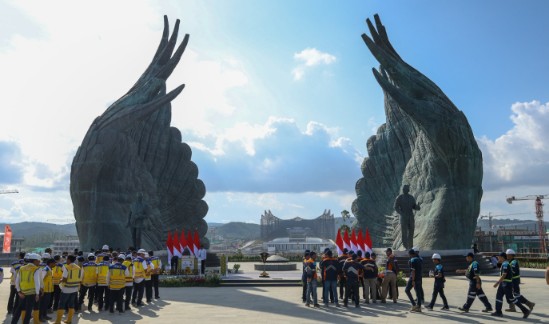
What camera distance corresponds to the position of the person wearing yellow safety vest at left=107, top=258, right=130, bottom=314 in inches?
502

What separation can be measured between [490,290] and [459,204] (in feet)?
37.4

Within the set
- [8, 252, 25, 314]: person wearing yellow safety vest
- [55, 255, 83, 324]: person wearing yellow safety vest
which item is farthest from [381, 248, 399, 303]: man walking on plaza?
[8, 252, 25, 314]: person wearing yellow safety vest

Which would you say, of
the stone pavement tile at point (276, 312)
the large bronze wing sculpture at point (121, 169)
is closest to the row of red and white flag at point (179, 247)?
the large bronze wing sculpture at point (121, 169)

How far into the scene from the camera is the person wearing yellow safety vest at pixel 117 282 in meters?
12.8

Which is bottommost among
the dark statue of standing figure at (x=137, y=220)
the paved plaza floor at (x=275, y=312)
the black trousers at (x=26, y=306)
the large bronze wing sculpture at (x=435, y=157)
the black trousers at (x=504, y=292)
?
the paved plaza floor at (x=275, y=312)

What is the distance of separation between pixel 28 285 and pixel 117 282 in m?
2.87

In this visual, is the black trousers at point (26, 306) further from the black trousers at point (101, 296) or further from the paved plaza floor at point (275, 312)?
the black trousers at point (101, 296)

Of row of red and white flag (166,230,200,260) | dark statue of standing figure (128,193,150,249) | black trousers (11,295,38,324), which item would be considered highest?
dark statue of standing figure (128,193,150,249)

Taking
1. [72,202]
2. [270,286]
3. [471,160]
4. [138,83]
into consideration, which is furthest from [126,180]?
[471,160]

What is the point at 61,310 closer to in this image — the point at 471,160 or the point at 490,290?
the point at 490,290

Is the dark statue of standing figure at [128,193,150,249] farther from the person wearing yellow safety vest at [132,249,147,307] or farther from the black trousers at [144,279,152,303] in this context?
the person wearing yellow safety vest at [132,249,147,307]

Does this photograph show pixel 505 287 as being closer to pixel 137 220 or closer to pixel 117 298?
pixel 117 298

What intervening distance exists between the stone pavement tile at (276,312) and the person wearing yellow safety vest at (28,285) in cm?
179

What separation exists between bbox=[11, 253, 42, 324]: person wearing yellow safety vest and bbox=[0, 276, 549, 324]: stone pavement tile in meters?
1.79
